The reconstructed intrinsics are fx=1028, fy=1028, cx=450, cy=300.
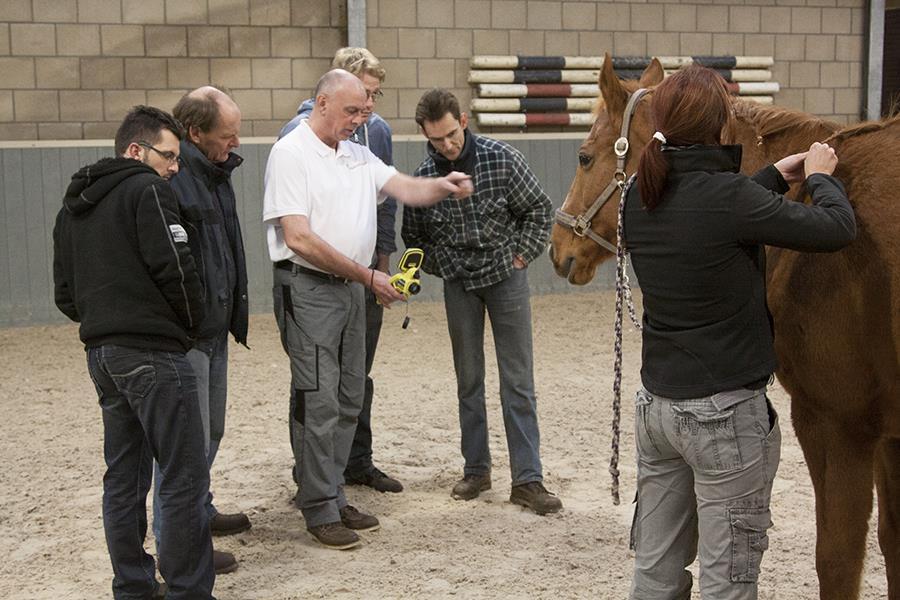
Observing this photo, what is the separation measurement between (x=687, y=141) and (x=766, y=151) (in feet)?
2.61

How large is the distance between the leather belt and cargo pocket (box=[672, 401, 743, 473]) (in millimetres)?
1921

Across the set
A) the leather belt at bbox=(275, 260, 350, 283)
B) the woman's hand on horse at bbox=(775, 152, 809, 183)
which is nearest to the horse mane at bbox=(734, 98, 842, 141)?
the woman's hand on horse at bbox=(775, 152, 809, 183)

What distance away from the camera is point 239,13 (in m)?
9.43

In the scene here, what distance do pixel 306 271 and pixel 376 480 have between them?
1.27 meters

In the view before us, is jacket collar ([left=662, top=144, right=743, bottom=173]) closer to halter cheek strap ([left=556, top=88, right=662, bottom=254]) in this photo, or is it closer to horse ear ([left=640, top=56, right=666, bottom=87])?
halter cheek strap ([left=556, top=88, right=662, bottom=254])

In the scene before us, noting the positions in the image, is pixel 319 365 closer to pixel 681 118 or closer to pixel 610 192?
pixel 610 192

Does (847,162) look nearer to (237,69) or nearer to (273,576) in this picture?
(273,576)

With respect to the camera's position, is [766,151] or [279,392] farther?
[279,392]

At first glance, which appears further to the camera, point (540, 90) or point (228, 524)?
point (540, 90)

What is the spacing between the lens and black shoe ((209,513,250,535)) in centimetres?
426

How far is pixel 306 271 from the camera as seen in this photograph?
159 inches

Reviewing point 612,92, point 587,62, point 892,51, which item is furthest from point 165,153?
point 892,51

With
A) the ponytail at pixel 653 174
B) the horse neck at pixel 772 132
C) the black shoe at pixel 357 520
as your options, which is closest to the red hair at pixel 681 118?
the ponytail at pixel 653 174

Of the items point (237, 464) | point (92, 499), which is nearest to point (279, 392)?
point (237, 464)
